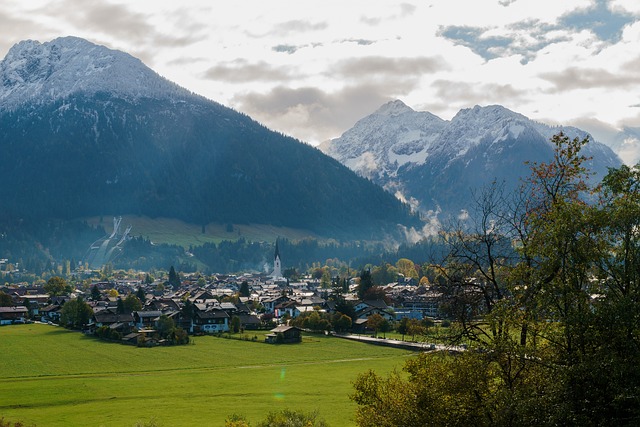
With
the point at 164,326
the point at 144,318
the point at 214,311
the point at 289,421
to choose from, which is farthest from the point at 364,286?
the point at 289,421

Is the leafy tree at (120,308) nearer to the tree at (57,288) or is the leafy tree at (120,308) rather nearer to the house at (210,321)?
the house at (210,321)

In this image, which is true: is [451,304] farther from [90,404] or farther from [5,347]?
[5,347]

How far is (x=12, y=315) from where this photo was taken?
151 meters

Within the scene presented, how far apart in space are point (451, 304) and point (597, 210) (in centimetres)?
631

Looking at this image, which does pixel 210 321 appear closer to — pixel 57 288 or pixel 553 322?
pixel 57 288

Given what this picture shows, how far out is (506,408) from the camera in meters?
22.1

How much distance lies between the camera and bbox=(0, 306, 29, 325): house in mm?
149000

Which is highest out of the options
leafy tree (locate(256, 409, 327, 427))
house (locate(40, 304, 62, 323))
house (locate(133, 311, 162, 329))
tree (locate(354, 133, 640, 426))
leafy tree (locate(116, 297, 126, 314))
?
tree (locate(354, 133, 640, 426))

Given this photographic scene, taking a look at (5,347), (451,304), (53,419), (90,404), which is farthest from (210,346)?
(451,304)

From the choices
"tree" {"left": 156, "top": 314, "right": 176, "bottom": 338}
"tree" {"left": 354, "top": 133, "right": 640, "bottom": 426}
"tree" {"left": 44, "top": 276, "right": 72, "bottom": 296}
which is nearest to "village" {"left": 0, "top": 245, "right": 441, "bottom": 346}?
"tree" {"left": 156, "top": 314, "right": 176, "bottom": 338}

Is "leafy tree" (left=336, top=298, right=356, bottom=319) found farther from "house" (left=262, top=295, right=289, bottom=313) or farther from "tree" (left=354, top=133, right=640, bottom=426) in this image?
"tree" (left=354, top=133, right=640, bottom=426)

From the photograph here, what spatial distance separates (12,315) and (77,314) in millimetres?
25452

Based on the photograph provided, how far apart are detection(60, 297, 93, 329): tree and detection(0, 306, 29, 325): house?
17.0m

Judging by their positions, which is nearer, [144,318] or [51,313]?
[144,318]
